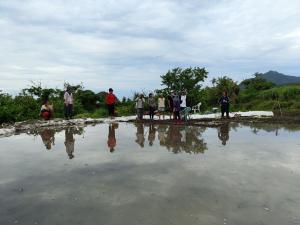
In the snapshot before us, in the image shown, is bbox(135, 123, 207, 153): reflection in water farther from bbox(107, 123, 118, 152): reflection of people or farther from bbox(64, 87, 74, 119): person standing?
bbox(64, 87, 74, 119): person standing

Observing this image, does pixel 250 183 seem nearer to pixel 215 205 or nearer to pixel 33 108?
pixel 215 205

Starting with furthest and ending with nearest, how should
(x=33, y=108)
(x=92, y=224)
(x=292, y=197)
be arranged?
1. (x=33, y=108)
2. (x=292, y=197)
3. (x=92, y=224)

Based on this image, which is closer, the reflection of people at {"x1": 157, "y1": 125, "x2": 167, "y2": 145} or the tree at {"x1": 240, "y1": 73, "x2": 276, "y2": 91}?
the reflection of people at {"x1": 157, "y1": 125, "x2": 167, "y2": 145}

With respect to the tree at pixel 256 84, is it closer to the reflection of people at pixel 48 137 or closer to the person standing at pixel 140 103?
the person standing at pixel 140 103

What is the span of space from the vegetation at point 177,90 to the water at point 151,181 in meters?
12.2

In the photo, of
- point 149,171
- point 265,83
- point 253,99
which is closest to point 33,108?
point 149,171

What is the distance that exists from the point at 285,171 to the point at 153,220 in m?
Result: 4.53

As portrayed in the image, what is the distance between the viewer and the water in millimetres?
6324

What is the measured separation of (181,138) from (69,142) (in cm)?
441

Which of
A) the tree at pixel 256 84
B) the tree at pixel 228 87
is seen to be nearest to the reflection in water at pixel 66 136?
the tree at pixel 228 87

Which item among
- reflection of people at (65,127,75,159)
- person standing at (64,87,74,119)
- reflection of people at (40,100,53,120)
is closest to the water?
reflection of people at (65,127,75,159)

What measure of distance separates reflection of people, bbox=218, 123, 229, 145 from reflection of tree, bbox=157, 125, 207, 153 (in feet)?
2.66

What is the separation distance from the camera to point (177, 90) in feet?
106

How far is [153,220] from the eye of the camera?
239 inches
